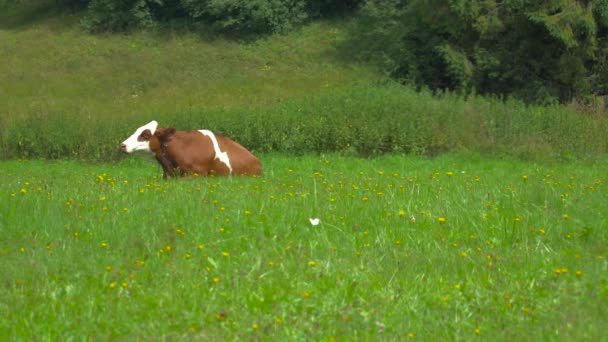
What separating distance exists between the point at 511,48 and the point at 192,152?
822 inches

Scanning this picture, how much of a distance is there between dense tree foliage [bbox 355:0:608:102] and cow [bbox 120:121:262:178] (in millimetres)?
17913

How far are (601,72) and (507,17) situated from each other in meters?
4.29

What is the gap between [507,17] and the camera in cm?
3134

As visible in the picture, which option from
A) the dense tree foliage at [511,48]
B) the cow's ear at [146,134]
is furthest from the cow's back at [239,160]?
the dense tree foliage at [511,48]

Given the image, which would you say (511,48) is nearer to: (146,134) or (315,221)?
(146,134)

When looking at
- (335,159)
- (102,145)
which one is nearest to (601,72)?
(335,159)

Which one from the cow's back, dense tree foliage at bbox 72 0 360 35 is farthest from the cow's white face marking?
dense tree foliage at bbox 72 0 360 35

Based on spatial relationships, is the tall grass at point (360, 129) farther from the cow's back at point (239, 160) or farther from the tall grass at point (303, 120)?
the cow's back at point (239, 160)

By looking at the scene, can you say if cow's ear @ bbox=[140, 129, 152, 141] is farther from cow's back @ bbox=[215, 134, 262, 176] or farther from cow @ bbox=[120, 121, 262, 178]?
cow's back @ bbox=[215, 134, 262, 176]

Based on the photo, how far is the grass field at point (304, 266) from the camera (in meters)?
5.35

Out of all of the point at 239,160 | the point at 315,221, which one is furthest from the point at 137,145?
the point at 315,221

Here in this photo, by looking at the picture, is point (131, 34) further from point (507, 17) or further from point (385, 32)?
point (507, 17)

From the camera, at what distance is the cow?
1455cm

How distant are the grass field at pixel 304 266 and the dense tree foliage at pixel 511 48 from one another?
2129 cm
